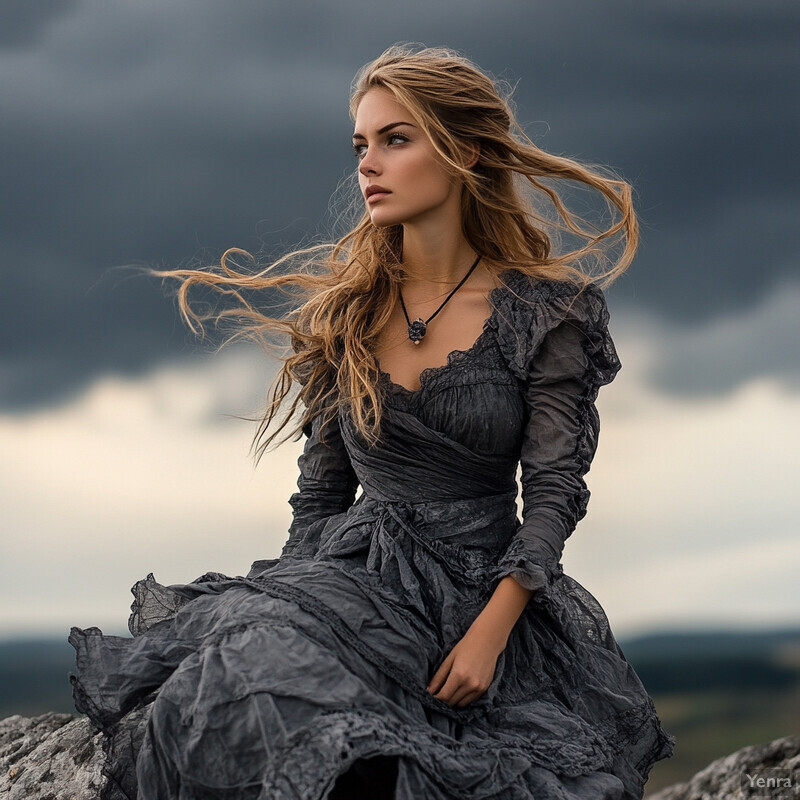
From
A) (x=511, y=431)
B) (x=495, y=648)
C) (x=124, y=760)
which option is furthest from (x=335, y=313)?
(x=124, y=760)

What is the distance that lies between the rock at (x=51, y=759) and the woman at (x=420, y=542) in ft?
2.89

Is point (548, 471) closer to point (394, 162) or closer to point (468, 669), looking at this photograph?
point (468, 669)

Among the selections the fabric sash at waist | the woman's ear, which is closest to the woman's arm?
the fabric sash at waist

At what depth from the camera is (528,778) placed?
2.77 meters

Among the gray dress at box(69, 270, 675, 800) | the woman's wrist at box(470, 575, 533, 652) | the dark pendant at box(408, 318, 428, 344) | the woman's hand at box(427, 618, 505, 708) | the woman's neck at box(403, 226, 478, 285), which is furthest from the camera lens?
the woman's neck at box(403, 226, 478, 285)

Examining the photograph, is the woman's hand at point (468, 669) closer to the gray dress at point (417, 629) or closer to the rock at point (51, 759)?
the gray dress at point (417, 629)

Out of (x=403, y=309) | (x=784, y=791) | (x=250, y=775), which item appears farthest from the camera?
(x=784, y=791)

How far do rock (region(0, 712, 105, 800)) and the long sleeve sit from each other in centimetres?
100

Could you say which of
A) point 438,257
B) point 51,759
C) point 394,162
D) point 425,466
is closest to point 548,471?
point 425,466

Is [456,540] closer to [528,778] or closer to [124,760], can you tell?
[528,778]

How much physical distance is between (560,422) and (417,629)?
75 cm

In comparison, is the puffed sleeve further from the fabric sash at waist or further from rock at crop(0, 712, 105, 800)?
rock at crop(0, 712, 105, 800)

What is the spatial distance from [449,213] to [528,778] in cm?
170

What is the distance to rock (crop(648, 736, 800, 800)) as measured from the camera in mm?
4383
